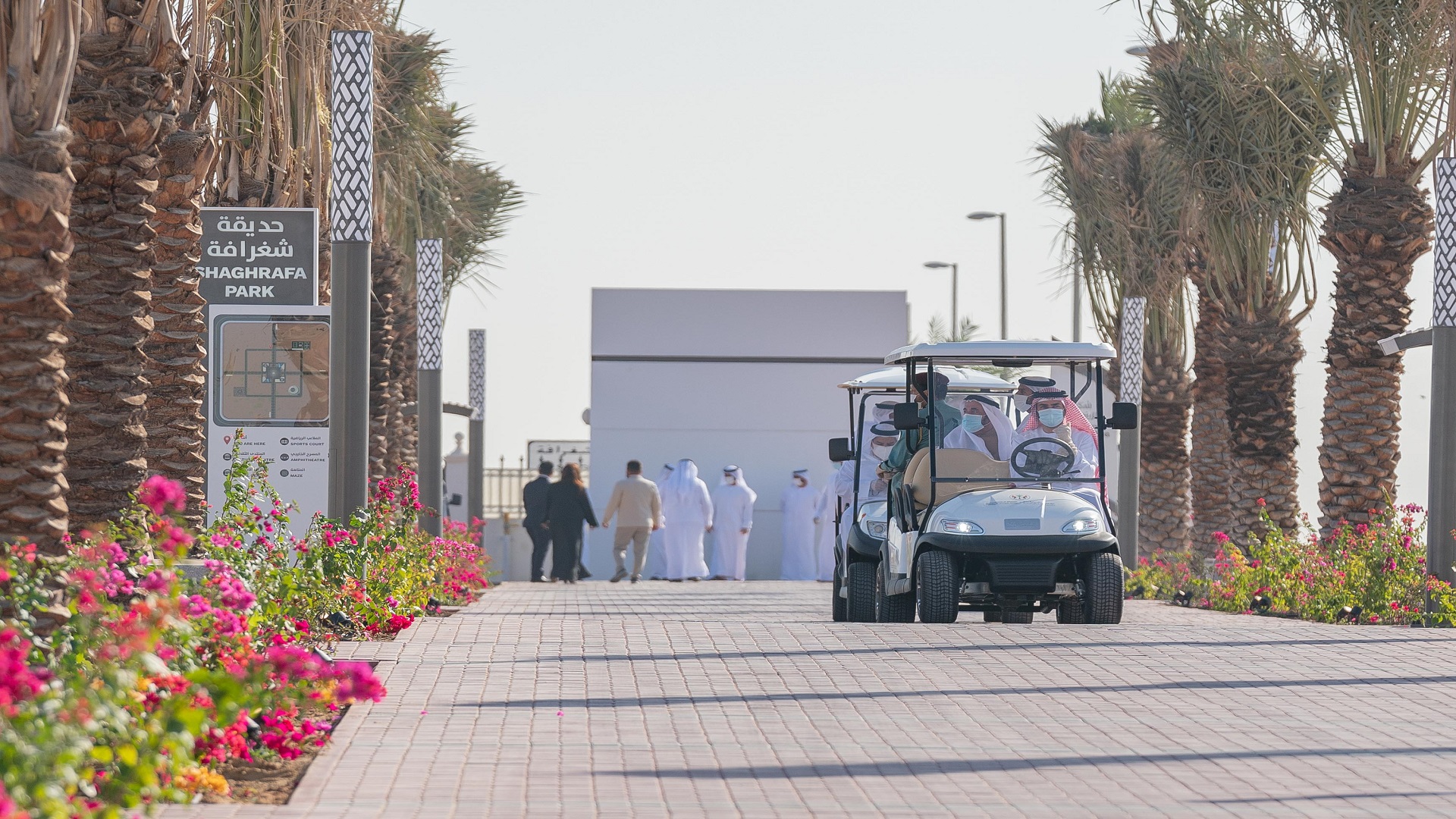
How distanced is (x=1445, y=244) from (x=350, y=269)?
8.61m

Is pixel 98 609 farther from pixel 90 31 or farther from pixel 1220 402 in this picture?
pixel 1220 402

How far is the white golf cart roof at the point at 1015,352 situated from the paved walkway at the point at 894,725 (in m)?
1.89

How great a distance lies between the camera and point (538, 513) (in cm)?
2845

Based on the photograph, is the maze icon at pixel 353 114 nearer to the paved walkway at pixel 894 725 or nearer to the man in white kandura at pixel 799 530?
the paved walkway at pixel 894 725

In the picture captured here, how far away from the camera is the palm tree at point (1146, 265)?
30031 mm

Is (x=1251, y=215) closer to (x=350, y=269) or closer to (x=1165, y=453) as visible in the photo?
(x=1165, y=453)

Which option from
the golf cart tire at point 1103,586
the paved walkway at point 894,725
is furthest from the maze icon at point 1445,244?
the golf cart tire at point 1103,586

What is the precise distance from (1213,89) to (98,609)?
64.7 feet

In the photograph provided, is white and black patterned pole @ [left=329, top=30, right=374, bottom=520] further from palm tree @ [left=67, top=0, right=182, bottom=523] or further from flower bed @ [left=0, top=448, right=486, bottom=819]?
palm tree @ [left=67, top=0, right=182, bottom=523]

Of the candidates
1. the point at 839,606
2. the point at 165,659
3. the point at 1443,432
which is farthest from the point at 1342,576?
the point at 165,659

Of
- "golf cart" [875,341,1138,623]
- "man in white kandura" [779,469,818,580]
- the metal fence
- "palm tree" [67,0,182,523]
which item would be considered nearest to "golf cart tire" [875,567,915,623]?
"golf cart" [875,341,1138,623]

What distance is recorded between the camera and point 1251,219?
24.9 m

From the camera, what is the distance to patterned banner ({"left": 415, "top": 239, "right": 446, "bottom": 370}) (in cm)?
2112

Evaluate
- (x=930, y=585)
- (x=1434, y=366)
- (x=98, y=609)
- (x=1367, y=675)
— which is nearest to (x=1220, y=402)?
(x=1434, y=366)
